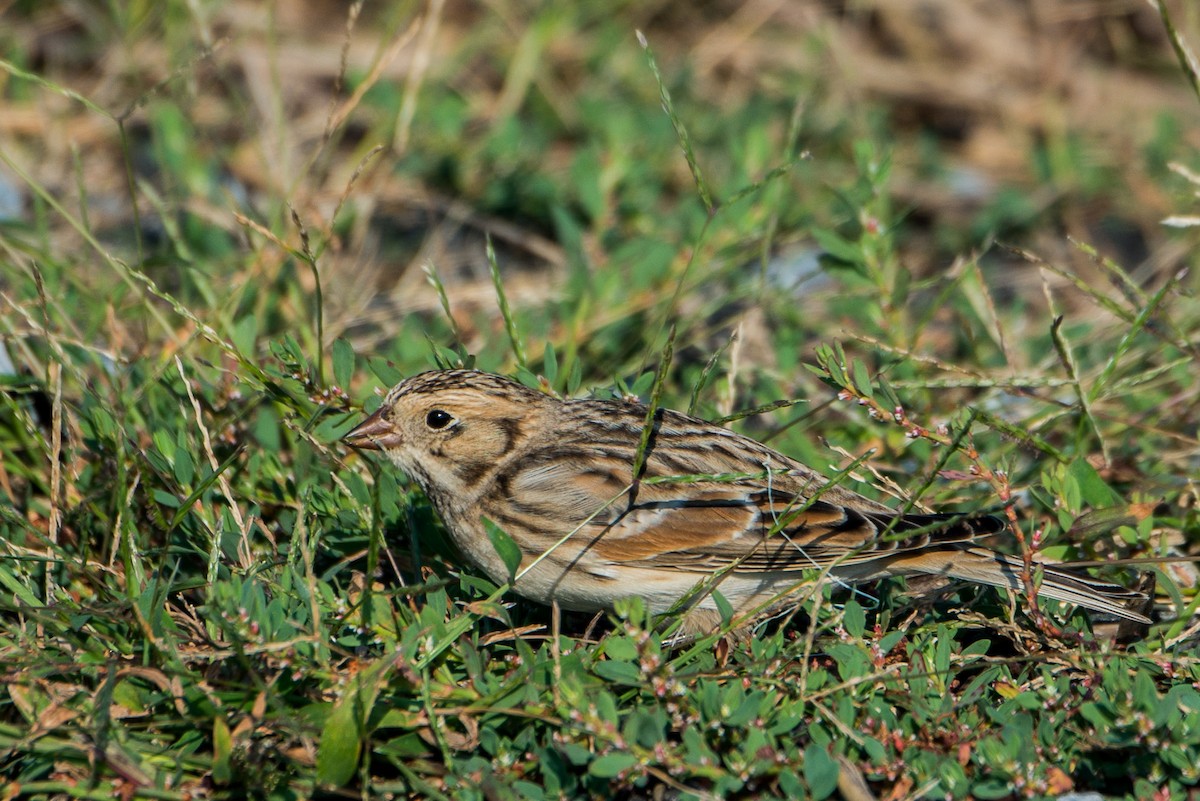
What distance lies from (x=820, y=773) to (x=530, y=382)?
1795 millimetres

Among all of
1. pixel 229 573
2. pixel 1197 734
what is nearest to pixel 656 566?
pixel 229 573

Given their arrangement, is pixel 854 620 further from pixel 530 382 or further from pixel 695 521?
pixel 530 382

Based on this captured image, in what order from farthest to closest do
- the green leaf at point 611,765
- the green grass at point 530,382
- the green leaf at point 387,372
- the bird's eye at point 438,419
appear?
the green leaf at point 387,372, the bird's eye at point 438,419, the green grass at point 530,382, the green leaf at point 611,765

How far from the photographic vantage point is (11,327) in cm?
457

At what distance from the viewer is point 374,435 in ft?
14.0

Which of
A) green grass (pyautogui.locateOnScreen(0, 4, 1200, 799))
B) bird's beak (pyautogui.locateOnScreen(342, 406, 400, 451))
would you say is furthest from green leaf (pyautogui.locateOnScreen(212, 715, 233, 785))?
bird's beak (pyautogui.locateOnScreen(342, 406, 400, 451))

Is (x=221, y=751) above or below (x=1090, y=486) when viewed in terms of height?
above

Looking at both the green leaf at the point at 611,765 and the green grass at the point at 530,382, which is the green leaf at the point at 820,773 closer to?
the green grass at the point at 530,382

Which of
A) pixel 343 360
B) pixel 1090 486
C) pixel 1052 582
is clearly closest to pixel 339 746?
pixel 343 360

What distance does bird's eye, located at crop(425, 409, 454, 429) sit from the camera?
4.35m

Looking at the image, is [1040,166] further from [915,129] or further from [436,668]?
[436,668]

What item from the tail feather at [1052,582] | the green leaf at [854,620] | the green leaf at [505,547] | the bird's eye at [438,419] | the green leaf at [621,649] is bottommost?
the tail feather at [1052,582]

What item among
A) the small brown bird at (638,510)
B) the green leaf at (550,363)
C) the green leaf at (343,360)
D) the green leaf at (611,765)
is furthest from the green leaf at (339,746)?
the green leaf at (550,363)

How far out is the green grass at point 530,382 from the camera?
348 centimetres
